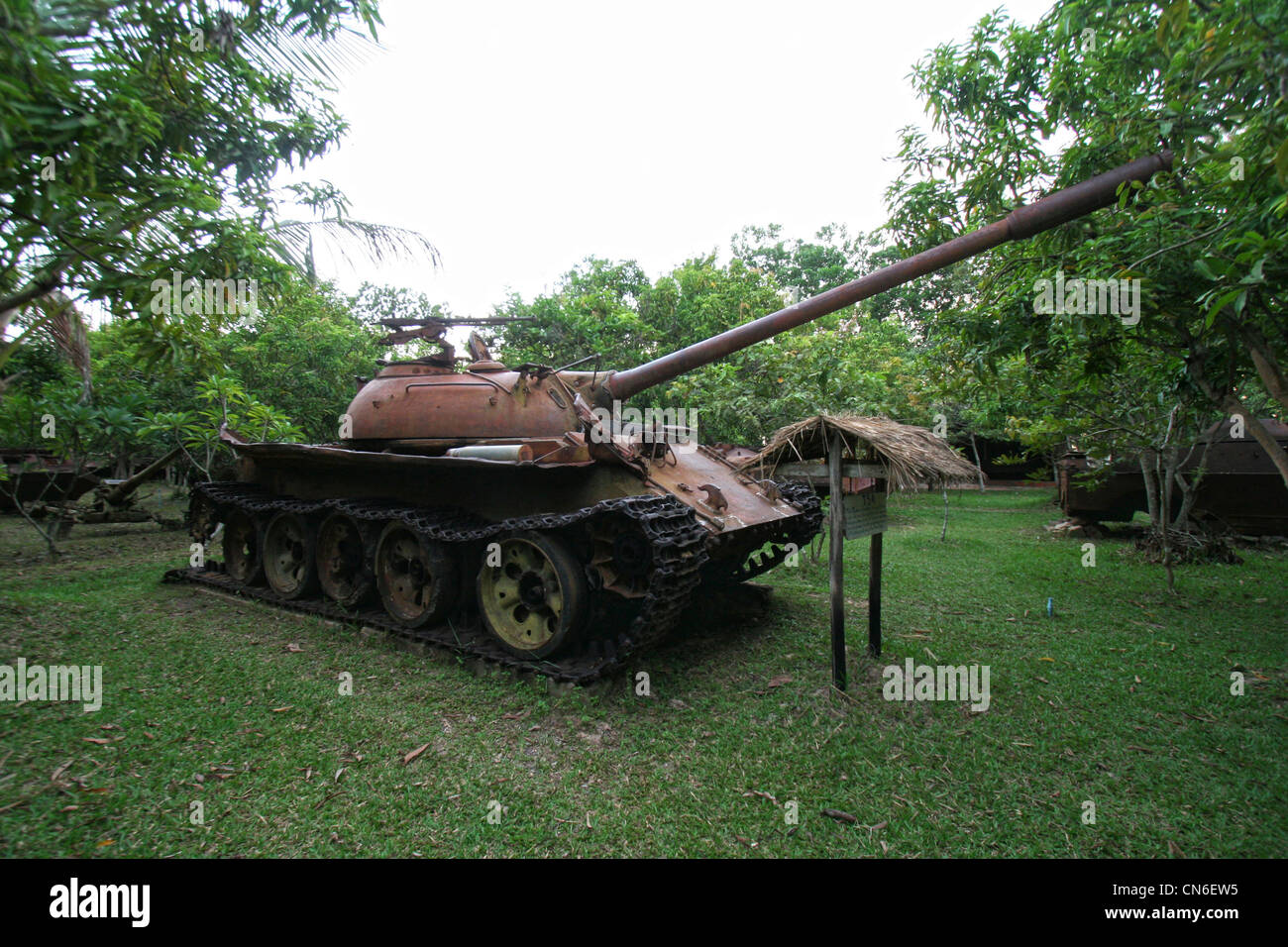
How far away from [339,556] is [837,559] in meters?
5.11

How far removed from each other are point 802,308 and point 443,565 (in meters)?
3.80

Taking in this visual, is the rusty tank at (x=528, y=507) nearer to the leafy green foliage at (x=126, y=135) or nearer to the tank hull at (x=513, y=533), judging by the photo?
the tank hull at (x=513, y=533)

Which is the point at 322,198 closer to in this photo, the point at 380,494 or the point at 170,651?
the point at 380,494

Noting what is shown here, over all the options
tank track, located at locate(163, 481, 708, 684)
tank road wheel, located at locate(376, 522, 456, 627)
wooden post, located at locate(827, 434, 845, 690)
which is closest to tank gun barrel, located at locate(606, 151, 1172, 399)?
wooden post, located at locate(827, 434, 845, 690)

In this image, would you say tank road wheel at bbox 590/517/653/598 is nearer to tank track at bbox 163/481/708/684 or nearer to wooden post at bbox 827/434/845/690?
tank track at bbox 163/481/708/684

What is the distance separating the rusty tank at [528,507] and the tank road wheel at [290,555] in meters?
0.02

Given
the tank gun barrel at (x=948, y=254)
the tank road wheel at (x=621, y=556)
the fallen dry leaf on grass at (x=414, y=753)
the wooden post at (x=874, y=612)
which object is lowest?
the fallen dry leaf on grass at (x=414, y=753)

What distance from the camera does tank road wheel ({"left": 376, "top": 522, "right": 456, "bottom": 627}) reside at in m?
5.91

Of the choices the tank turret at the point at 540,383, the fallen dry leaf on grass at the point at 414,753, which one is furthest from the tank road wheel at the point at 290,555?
the fallen dry leaf on grass at the point at 414,753

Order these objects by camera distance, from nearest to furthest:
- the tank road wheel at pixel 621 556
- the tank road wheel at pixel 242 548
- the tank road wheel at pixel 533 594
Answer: the tank road wheel at pixel 621 556, the tank road wheel at pixel 533 594, the tank road wheel at pixel 242 548

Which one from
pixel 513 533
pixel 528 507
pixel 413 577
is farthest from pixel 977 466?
pixel 413 577

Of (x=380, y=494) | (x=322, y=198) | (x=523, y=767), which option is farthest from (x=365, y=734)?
(x=322, y=198)

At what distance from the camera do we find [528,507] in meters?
5.77

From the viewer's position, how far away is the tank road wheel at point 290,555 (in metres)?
7.09
